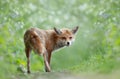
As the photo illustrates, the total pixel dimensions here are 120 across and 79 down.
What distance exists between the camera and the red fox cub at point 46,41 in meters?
11.0

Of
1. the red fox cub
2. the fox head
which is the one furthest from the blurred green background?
the fox head

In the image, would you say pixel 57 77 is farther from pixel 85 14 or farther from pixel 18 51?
pixel 85 14

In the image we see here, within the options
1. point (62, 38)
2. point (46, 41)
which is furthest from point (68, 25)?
point (46, 41)

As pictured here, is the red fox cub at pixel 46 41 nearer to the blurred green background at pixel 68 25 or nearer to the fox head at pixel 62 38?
the fox head at pixel 62 38

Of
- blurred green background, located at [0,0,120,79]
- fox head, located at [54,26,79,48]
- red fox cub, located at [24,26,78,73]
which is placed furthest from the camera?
fox head, located at [54,26,79,48]

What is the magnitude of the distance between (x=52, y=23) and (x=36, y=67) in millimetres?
3240

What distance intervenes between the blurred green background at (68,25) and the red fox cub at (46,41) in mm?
554

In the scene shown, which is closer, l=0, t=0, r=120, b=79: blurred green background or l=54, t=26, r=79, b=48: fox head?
l=0, t=0, r=120, b=79: blurred green background

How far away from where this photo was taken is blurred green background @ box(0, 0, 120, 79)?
10.9m

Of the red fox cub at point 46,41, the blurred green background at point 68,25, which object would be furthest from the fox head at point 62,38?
the blurred green background at point 68,25

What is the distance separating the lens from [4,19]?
13656mm

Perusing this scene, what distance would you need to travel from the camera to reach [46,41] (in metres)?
12.0

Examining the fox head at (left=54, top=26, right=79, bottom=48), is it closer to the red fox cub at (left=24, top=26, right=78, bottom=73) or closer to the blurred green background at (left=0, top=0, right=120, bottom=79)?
the red fox cub at (left=24, top=26, right=78, bottom=73)

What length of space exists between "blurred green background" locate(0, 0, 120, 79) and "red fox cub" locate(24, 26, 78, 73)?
554 mm
